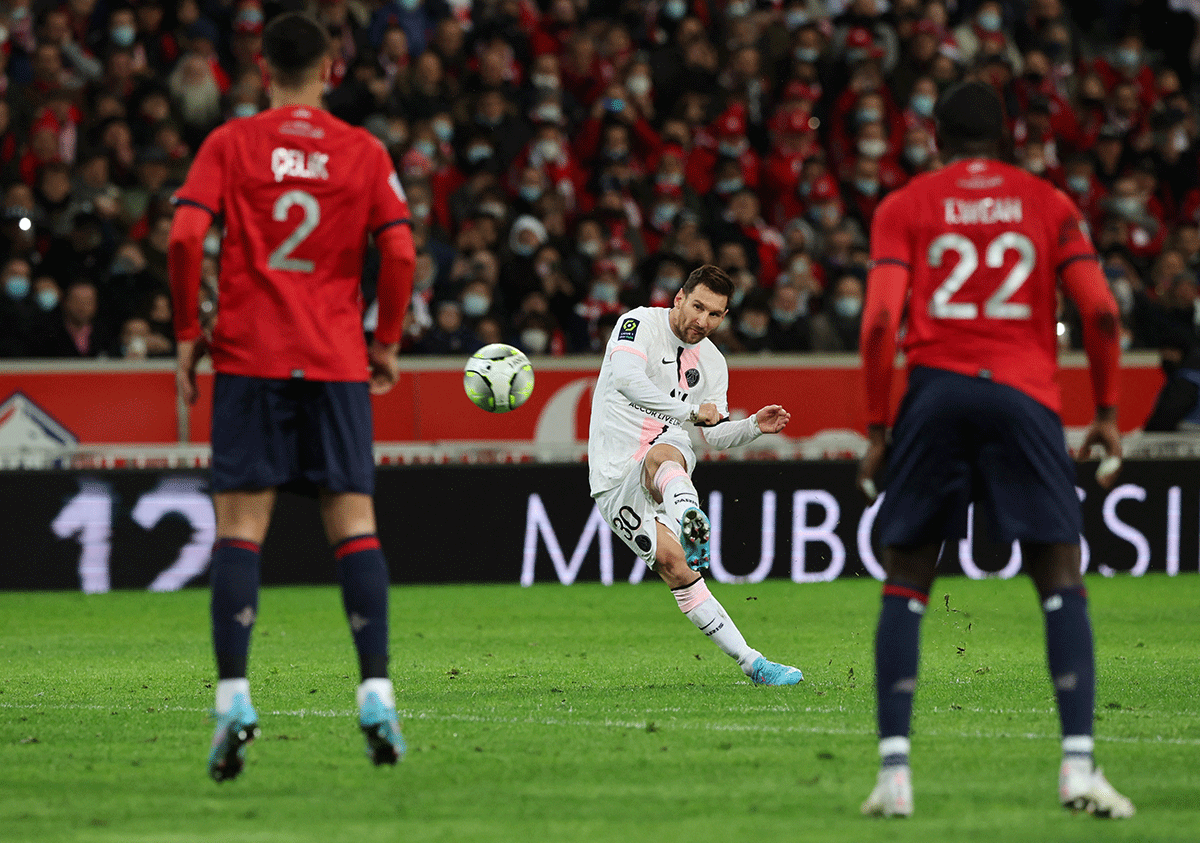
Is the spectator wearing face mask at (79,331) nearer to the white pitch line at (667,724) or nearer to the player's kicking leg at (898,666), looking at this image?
the white pitch line at (667,724)

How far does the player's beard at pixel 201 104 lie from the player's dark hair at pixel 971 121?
12.6 meters

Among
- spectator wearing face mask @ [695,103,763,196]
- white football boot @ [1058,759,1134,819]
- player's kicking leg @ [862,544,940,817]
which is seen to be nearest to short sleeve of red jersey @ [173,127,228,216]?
player's kicking leg @ [862,544,940,817]

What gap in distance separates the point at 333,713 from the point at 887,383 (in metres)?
3.00

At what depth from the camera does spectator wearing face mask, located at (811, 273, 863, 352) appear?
614 inches

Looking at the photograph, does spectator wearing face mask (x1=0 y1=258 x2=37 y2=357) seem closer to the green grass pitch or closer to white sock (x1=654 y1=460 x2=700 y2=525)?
the green grass pitch

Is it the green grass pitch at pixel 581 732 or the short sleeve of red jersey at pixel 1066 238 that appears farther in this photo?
the short sleeve of red jersey at pixel 1066 238

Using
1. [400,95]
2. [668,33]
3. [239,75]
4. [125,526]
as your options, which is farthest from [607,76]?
[125,526]

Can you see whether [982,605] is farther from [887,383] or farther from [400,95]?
[400,95]

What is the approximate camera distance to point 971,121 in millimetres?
5129

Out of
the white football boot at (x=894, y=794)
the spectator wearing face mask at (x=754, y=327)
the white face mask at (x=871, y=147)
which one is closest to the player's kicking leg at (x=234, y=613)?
the white football boot at (x=894, y=794)

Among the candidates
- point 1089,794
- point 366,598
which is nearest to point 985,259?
point 1089,794

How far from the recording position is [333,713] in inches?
275

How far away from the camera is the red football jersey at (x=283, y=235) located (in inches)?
219

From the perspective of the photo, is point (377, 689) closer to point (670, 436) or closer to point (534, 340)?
point (670, 436)
